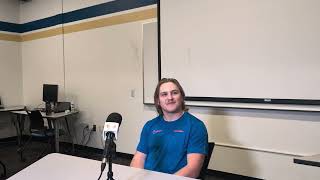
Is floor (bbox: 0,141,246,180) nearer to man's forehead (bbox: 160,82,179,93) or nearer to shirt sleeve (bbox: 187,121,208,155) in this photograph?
shirt sleeve (bbox: 187,121,208,155)

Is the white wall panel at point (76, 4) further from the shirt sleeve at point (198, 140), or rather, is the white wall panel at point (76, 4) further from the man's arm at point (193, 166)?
the man's arm at point (193, 166)

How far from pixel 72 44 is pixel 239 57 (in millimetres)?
3181

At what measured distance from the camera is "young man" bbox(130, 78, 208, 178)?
1.75 meters

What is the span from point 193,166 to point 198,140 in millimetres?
169

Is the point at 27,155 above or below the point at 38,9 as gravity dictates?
below

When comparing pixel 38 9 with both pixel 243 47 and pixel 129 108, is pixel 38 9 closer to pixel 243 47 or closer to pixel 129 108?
pixel 129 108

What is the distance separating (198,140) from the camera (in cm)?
177

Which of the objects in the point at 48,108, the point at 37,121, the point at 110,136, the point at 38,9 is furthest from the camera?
the point at 38,9

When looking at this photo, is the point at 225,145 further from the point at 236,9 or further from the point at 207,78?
the point at 236,9

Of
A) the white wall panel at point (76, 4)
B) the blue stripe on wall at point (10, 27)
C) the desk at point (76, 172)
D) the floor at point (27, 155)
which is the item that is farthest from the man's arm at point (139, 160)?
the blue stripe on wall at point (10, 27)

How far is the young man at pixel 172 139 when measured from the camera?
5.74ft

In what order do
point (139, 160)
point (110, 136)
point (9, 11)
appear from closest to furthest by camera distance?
→ point (110, 136) < point (139, 160) < point (9, 11)

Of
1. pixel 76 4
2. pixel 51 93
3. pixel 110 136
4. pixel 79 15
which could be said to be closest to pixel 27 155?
pixel 51 93

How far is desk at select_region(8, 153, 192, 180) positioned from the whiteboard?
6.22 ft
